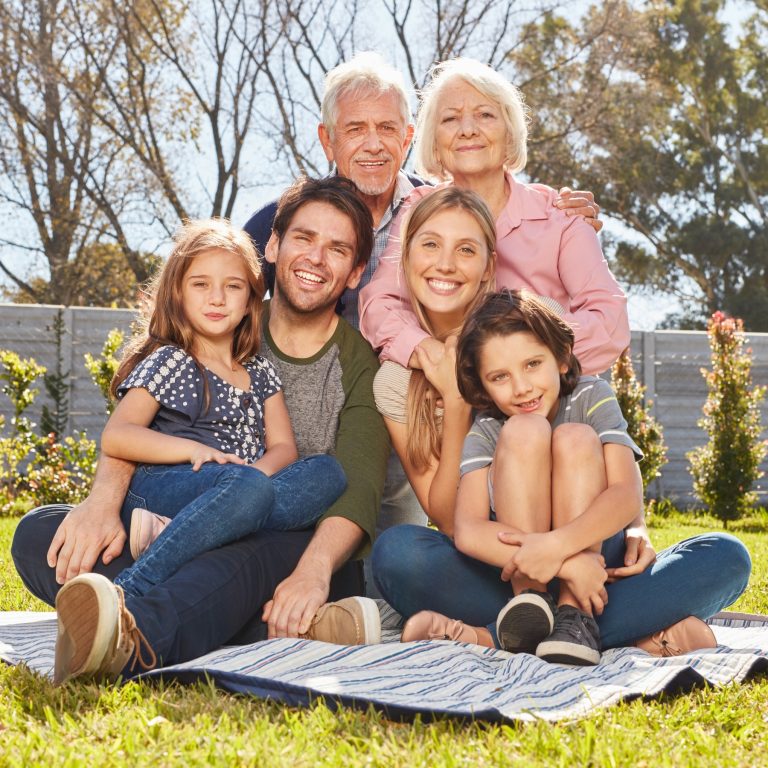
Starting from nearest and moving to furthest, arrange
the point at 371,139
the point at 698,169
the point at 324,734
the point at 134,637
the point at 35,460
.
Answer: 1. the point at 324,734
2. the point at 134,637
3. the point at 371,139
4. the point at 35,460
5. the point at 698,169

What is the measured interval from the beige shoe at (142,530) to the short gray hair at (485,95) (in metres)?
1.87

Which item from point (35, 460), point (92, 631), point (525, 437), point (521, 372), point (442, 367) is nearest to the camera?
point (92, 631)

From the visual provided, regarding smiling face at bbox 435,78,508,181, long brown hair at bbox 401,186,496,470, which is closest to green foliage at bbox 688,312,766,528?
smiling face at bbox 435,78,508,181

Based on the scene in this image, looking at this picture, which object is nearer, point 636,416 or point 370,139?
point 370,139

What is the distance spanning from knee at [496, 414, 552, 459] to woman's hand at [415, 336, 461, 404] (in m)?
0.41

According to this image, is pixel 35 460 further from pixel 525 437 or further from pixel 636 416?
pixel 525 437


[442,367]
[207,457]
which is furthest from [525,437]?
[207,457]

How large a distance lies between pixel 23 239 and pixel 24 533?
14509 millimetres

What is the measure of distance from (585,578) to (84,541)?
4.77 feet

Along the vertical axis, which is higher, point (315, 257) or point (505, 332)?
point (315, 257)

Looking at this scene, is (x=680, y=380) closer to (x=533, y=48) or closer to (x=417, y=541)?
(x=533, y=48)

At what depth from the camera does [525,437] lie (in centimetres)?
269

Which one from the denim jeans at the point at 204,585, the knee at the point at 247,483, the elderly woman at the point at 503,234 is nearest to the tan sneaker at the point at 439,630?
the denim jeans at the point at 204,585

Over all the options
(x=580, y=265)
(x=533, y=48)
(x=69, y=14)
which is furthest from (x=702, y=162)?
(x=580, y=265)
